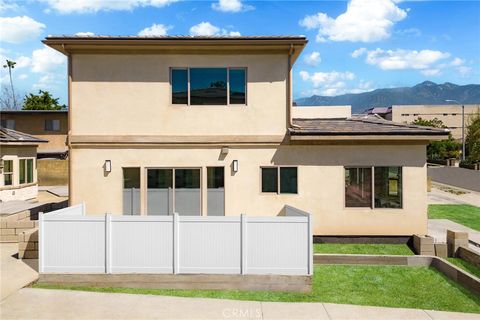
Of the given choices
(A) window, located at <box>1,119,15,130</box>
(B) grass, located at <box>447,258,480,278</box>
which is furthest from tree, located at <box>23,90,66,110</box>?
(B) grass, located at <box>447,258,480,278</box>

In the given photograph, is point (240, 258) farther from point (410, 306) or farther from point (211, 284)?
point (410, 306)

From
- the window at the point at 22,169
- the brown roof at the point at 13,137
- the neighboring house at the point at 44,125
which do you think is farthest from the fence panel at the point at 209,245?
the neighboring house at the point at 44,125

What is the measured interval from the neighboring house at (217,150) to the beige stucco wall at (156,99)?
3 centimetres

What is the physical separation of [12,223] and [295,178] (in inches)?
389

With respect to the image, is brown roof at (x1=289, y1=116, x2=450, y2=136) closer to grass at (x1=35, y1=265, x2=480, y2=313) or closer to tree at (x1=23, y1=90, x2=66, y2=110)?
grass at (x1=35, y1=265, x2=480, y2=313)

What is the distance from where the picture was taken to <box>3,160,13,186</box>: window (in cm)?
2212

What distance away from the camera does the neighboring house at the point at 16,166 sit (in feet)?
72.3

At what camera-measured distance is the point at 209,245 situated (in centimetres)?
912

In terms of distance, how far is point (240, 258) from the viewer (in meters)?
9.08

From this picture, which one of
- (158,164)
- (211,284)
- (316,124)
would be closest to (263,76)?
(316,124)

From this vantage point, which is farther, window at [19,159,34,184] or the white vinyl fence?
window at [19,159,34,184]

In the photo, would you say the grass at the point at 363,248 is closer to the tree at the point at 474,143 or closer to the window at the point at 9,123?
the window at the point at 9,123

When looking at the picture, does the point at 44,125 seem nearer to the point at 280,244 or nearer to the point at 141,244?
the point at 141,244

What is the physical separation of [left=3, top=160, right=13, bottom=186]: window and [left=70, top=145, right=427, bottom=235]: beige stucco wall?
501 inches
